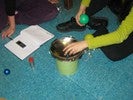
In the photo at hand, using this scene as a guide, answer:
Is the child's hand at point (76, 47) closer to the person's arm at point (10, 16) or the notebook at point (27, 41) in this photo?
the notebook at point (27, 41)

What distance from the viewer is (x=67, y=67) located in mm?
1435

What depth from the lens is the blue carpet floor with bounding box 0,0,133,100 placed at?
1418mm

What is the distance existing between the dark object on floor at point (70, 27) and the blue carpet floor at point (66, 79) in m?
0.22

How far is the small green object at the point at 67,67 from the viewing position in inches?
54.6

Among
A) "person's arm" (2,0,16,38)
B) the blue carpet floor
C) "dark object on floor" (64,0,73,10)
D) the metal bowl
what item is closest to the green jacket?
the metal bowl

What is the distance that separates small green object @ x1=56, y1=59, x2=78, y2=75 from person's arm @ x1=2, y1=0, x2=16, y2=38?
1.85ft

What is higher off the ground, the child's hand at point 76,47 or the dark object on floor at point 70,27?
the child's hand at point 76,47

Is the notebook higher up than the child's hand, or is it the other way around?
the child's hand

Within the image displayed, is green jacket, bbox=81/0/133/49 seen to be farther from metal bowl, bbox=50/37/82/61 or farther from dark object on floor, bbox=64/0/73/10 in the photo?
dark object on floor, bbox=64/0/73/10

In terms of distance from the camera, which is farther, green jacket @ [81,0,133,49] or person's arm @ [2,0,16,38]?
person's arm @ [2,0,16,38]

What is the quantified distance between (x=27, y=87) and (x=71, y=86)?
0.29 meters

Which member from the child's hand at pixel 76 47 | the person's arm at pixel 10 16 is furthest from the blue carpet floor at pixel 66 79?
the child's hand at pixel 76 47

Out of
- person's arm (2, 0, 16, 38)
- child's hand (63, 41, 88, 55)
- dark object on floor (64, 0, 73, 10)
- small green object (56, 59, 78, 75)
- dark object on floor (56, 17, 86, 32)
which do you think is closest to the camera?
child's hand (63, 41, 88, 55)

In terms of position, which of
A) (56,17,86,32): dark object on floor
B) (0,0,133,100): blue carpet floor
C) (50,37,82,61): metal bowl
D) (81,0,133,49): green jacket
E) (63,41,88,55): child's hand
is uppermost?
(81,0,133,49): green jacket
